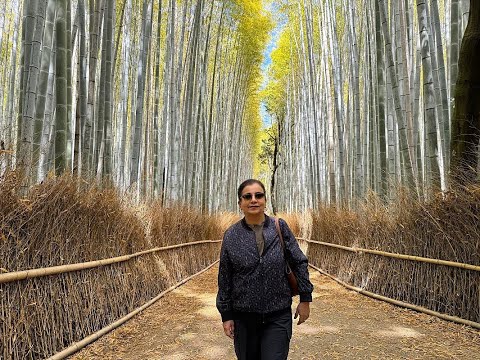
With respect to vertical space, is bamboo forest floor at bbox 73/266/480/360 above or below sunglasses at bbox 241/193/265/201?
below

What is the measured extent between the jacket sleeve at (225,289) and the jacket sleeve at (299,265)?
0.25 meters

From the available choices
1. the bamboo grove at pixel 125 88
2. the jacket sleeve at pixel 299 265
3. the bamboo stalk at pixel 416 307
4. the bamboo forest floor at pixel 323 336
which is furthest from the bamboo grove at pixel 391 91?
the bamboo grove at pixel 125 88

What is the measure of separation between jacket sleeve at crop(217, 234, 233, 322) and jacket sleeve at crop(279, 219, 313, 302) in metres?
0.25

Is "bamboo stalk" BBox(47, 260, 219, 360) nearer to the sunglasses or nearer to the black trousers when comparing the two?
the black trousers

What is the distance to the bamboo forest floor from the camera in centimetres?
288

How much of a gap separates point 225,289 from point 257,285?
0.15m

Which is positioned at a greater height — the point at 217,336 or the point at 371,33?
the point at 371,33

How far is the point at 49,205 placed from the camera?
268 centimetres

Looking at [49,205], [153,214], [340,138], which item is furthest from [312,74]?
[49,205]

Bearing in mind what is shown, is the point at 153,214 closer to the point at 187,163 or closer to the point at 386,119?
the point at 386,119

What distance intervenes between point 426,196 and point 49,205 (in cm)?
326

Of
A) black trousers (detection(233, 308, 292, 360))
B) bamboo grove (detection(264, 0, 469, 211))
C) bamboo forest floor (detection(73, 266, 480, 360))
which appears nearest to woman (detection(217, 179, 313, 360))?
black trousers (detection(233, 308, 292, 360))

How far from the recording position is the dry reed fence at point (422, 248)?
3.37 m

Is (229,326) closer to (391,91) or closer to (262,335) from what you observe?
(262,335)
